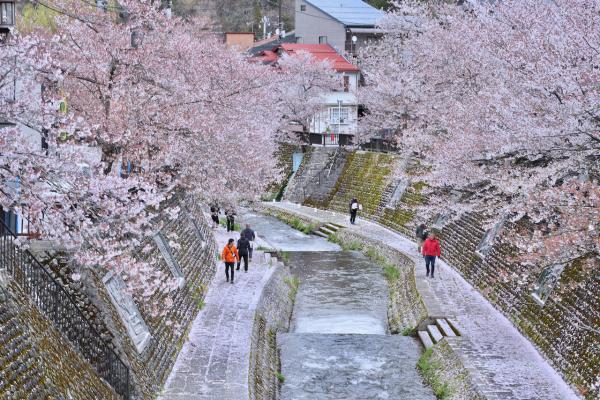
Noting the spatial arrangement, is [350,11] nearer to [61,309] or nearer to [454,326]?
[454,326]

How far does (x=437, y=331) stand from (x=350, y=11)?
186ft

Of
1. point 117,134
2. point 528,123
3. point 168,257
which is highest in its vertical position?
point 528,123

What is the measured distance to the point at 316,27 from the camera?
244 ft

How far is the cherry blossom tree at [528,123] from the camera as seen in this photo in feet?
52.7

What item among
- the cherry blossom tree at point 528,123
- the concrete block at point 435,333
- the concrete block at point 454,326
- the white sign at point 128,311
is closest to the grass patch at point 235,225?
the cherry blossom tree at point 528,123

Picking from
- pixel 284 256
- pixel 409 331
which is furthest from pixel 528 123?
pixel 284 256

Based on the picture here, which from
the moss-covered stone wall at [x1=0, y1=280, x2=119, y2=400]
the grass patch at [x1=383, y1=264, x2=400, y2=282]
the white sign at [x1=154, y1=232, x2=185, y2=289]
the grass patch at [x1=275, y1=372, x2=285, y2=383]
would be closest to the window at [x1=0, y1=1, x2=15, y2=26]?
the white sign at [x1=154, y1=232, x2=185, y2=289]

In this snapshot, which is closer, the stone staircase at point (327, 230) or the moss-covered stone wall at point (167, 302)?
the moss-covered stone wall at point (167, 302)

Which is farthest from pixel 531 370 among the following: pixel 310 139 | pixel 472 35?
pixel 310 139

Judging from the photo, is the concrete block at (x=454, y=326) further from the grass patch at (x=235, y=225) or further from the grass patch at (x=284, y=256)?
the grass patch at (x=235, y=225)

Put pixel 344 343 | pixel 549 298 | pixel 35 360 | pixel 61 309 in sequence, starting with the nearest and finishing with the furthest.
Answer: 1. pixel 35 360
2. pixel 61 309
3. pixel 549 298
4. pixel 344 343

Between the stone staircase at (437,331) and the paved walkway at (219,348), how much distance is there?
4685mm

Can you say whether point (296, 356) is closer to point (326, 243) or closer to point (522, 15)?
point (522, 15)

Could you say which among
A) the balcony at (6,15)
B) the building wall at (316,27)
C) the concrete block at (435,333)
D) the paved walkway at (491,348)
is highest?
the building wall at (316,27)
